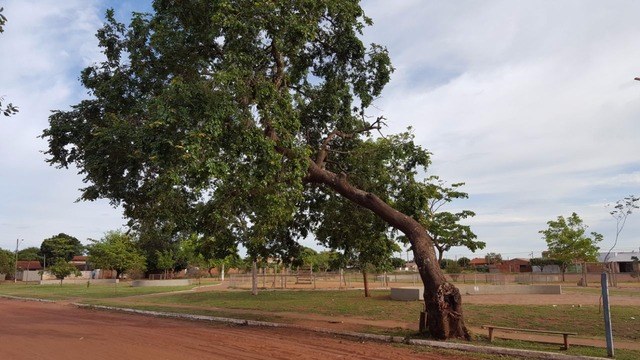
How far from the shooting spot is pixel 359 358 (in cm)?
1061

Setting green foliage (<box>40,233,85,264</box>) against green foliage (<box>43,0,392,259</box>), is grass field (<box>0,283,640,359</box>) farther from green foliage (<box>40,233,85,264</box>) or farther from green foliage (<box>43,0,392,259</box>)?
green foliage (<box>40,233,85,264</box>)

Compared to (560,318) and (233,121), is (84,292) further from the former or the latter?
(560,318)

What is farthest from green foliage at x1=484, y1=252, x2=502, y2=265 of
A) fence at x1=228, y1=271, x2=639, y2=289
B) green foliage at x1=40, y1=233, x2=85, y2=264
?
green foliage at x1=40, y1=233, x2=85, y2=264

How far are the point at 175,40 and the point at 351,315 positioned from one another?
41.9ft

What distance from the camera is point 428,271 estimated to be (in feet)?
46.3

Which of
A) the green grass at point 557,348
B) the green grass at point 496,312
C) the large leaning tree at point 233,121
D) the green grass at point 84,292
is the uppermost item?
the large leaning tree at point 233,121

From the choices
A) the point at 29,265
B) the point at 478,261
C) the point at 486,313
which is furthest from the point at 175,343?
the point at 478,261

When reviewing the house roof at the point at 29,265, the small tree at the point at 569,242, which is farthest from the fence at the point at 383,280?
A: the house roof at the point at 29,265

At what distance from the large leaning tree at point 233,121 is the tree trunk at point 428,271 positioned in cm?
4

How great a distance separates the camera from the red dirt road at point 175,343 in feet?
35.6

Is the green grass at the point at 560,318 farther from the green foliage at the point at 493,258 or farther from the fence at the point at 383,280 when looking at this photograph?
the green foliage at the point at 493,258

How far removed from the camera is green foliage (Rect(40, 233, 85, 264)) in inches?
3644

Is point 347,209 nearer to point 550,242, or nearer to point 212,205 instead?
point 212,205

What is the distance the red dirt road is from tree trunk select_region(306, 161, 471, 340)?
72.4 inches
